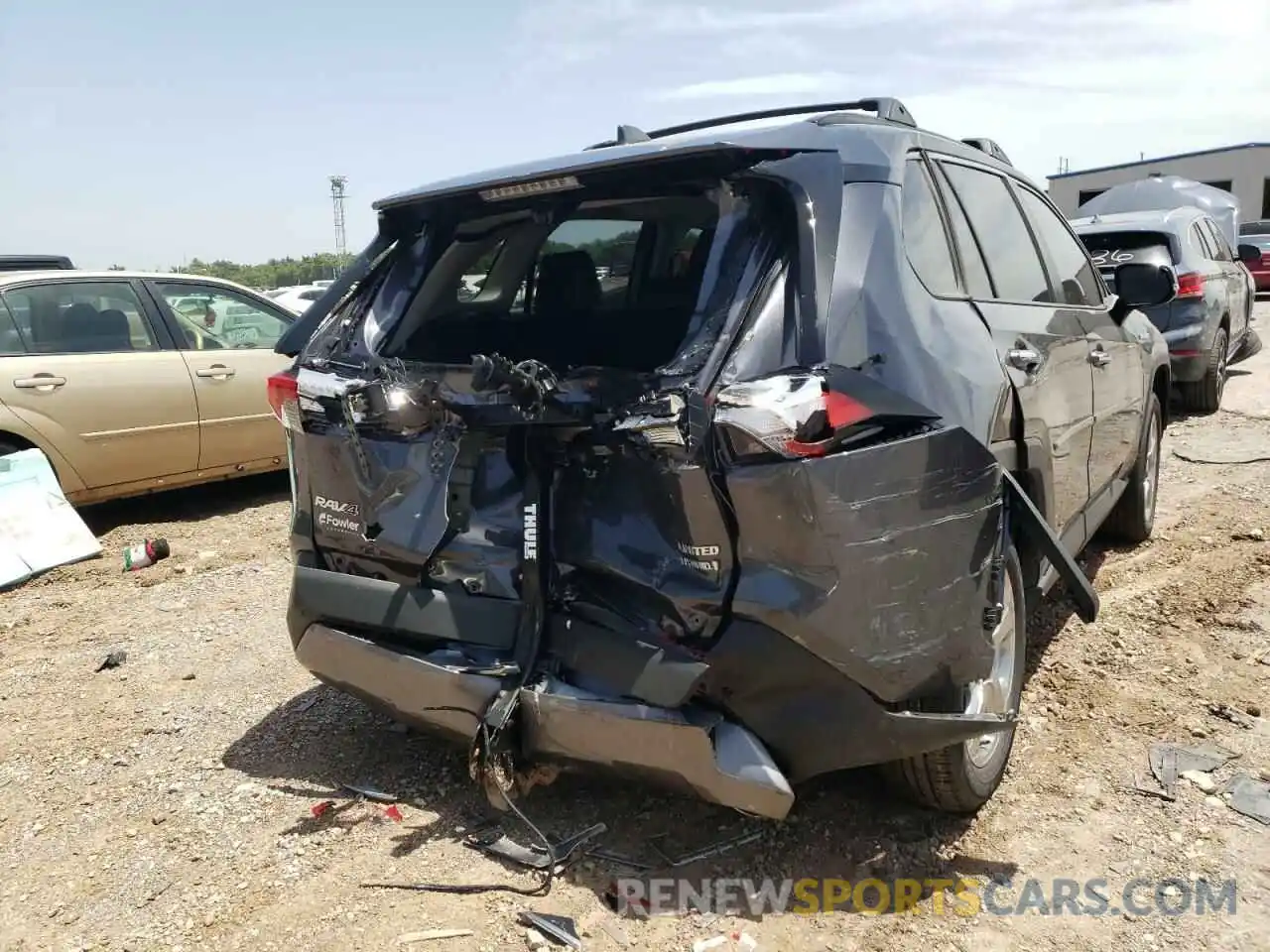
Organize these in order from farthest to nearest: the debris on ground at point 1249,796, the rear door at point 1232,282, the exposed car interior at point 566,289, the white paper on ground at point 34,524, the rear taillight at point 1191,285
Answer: the rear door at point 1232,282 < the rear taillight at point 1191,285 < the white paper on ground at point 34,524 < the exposed car interior at point 566,289 < the debris on ground at point 1249,796

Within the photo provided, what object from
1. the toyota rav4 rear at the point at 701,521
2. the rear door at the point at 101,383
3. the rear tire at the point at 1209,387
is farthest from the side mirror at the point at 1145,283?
the rear door at the point at 101,383

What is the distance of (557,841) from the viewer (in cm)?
281

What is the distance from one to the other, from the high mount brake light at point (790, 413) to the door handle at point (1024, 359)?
3.15 feet

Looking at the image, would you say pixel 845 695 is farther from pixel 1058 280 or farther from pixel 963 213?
pixel 1058 280

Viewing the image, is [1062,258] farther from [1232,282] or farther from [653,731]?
[1232,282]

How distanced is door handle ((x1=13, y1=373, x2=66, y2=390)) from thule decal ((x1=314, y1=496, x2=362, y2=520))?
376 cm

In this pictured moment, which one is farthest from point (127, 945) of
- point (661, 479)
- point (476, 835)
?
point (661, 479)

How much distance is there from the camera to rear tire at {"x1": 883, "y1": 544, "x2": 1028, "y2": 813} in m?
2.66

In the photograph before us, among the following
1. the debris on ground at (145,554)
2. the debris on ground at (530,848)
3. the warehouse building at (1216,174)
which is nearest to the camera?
the debris on ground at (530,848)

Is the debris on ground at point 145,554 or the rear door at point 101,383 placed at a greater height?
the rear door at point 101,383

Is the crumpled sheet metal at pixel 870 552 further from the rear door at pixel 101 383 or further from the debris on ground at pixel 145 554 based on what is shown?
the rear door at pixel 101 383

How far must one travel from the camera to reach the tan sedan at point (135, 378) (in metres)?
5.85

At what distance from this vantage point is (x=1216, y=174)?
32344 millimetres

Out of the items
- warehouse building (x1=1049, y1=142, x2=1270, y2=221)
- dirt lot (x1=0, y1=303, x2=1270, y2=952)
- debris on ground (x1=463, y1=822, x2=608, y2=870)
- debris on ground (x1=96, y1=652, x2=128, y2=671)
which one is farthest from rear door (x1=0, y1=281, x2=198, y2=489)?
warehouse building (x1=1049, y1=142, x2=1270, y2=221)
